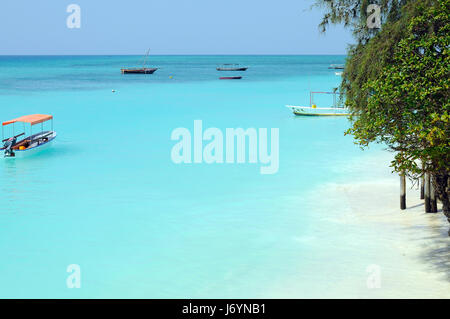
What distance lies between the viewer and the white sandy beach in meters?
10.6

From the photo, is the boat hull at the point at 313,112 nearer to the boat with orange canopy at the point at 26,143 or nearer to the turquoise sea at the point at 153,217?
the turquoise sea at the point at 153,217

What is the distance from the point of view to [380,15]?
12680 mm

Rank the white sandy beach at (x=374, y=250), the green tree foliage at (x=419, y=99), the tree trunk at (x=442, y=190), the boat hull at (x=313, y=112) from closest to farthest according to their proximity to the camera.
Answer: the green tree foliage at (x=419, y=99) → the tree trunk at (x=442, y=190) → the white sandy beach at (x=374, y=250) → the boat hull at (x=313, y=112)

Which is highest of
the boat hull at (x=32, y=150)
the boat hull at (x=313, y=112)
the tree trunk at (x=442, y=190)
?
the boat hull at (x=313, y=112)

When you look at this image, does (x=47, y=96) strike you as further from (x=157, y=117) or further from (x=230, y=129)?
(x=230, y=129)

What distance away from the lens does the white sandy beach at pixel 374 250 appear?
10648 mm

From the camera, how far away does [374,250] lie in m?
12.6

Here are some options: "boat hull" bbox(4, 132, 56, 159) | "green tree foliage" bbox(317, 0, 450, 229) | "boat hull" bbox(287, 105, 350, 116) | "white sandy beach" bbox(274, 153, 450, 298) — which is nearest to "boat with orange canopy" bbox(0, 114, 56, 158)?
"boat hull" bbox(4, 132, 56, 159)

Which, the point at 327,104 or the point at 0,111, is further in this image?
the point at 327,104

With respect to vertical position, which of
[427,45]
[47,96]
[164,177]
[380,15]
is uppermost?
[47,96]

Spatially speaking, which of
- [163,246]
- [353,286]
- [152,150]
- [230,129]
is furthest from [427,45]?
[230,129]

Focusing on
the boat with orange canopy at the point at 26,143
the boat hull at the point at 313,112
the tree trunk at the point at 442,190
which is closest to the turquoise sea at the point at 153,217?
the boat with orange canopy at the point at 26,143

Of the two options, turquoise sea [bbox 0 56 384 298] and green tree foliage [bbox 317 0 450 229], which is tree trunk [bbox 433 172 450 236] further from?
turquoise sea [bbox 0 56 384 298]
